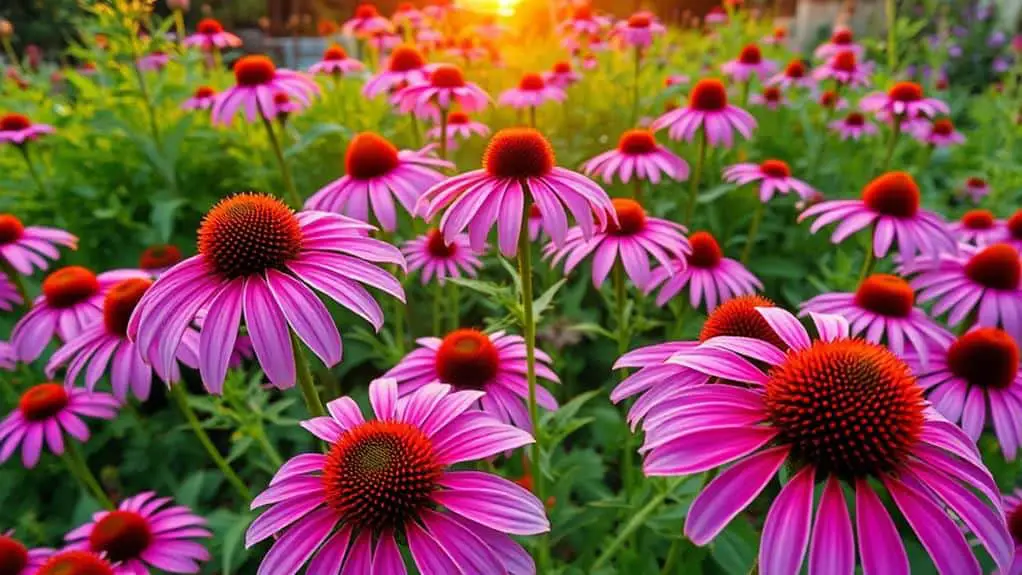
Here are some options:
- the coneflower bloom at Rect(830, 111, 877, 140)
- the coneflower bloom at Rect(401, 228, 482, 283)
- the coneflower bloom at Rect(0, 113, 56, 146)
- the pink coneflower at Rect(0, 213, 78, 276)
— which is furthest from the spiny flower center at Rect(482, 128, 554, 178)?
the coneflower bloom at Rect(830, 111, 877, 140)

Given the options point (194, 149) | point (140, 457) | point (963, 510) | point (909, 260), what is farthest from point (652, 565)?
point (194, 149)

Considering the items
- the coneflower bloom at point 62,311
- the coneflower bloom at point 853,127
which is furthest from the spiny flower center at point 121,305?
the coneflower bloom at point 853,127

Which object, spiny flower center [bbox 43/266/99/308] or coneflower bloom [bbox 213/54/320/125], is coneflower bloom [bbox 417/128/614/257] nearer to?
spiny flower center [bbox 43/266/99/308]

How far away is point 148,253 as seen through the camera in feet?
7.65

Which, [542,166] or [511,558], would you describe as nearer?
[511,558]

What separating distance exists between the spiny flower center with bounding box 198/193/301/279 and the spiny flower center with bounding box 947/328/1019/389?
4.48ft

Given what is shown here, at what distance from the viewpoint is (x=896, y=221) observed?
1.85 m

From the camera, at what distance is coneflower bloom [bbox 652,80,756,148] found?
7.64 ft

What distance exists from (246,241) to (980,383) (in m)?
1.46

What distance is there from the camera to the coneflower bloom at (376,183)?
1.66 m

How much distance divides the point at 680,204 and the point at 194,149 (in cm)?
238

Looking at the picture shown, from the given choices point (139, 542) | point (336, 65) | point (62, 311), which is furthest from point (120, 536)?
point (336, 65)

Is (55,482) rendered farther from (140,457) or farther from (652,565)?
(652,565)

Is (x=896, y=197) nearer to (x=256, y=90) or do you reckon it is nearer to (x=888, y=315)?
(x=888, y=315)
